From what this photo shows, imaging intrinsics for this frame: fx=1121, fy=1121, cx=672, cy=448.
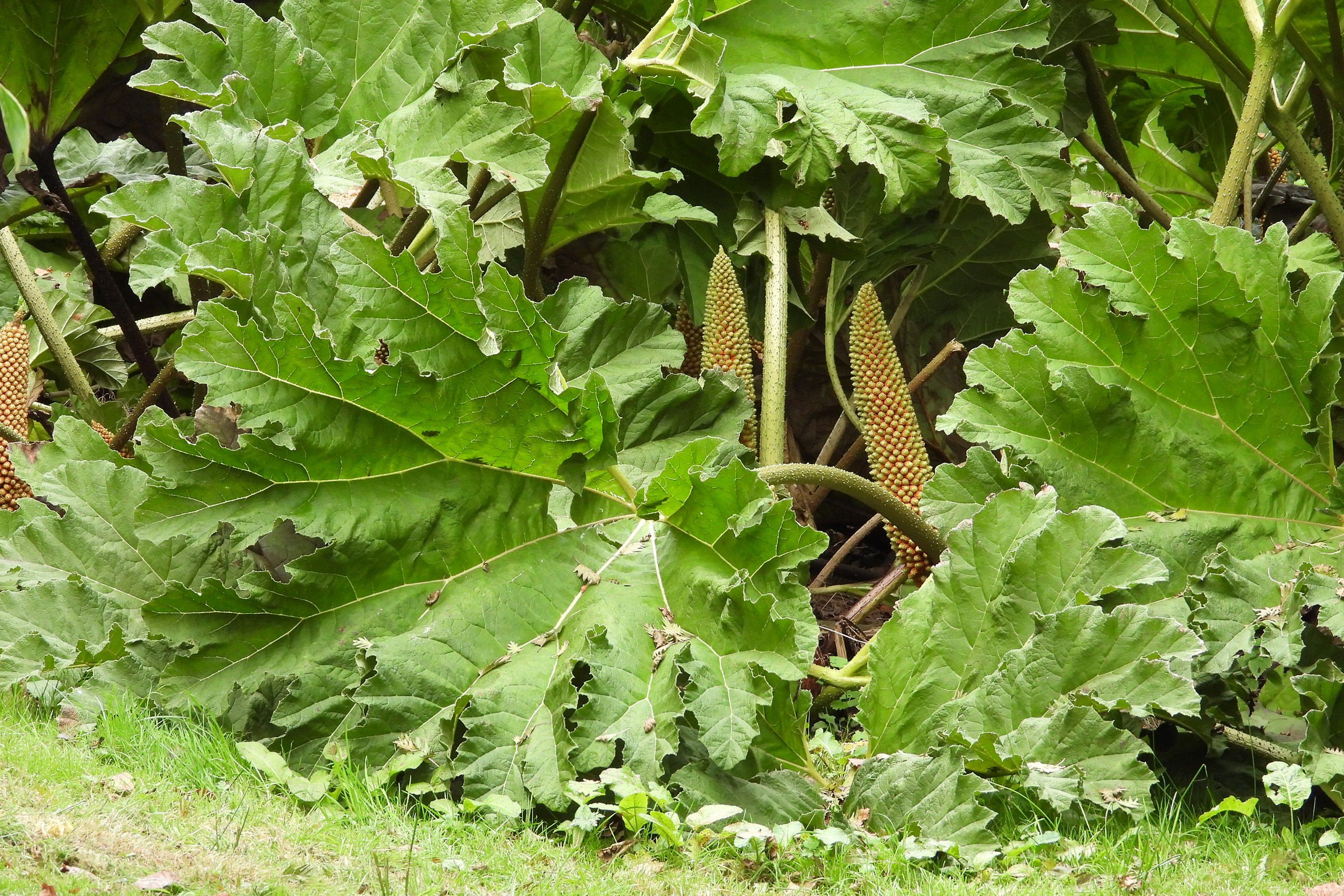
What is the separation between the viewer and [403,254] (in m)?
2.11

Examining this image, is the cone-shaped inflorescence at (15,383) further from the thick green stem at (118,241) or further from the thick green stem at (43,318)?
the thick green stem at (118,241)

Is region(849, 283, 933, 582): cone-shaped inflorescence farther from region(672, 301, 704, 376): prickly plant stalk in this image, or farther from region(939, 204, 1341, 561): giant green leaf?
region(672, 301, 704, 376): prickly plant stalk

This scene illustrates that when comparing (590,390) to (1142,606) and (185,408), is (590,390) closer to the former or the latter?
(1142,606)

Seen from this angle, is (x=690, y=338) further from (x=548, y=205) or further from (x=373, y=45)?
(x=373, y=45)

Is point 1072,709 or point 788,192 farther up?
point 788,192

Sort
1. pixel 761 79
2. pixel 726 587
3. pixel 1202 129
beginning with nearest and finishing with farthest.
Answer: pixel 726 587 → pixel 761 79 → pixel 1202 129

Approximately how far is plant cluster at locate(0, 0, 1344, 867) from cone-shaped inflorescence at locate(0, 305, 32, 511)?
2cm

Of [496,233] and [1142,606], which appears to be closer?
[1142,606]

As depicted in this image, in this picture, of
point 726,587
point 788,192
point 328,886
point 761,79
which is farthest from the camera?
point 788,192

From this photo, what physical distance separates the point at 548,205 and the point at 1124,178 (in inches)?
67.7

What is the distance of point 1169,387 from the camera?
2.46m

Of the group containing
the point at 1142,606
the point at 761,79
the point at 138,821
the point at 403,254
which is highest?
the point at 761,79

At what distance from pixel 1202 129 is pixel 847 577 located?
217 centimetres

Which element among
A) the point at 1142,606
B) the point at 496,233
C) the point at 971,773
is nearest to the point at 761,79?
the point at 496,233
